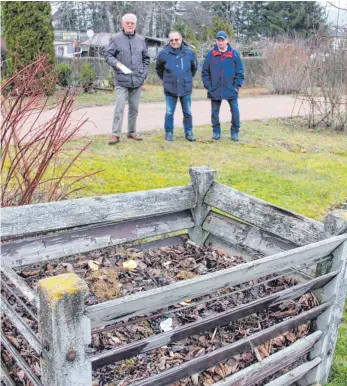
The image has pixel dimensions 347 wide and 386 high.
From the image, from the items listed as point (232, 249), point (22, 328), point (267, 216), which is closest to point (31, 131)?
point (232, 249)

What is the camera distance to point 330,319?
2.49 meters

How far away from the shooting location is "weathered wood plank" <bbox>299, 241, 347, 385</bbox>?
240 centimetres

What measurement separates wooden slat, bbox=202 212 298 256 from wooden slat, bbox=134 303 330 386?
1.63 feet

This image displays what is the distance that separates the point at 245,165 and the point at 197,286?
4.99 m

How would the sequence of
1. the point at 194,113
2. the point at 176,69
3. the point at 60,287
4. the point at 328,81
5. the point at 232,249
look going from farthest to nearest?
the point at 194,113 → the point at 328,81 → the point at 176,69 → the point at 232,249 → the point at 60,287

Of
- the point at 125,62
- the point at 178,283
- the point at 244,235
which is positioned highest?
the point at 125,62

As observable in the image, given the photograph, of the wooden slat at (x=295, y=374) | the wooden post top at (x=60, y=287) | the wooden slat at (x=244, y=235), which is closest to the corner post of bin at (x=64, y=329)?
the wooden post top at (x=60, y=287)

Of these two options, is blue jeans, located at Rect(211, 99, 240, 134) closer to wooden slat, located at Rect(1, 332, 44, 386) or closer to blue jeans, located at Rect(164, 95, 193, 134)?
blue jeans, located at Rect(164, 95, 193, 134)

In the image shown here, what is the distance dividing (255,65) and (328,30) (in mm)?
11570

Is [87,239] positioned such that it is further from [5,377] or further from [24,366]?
[24,366]

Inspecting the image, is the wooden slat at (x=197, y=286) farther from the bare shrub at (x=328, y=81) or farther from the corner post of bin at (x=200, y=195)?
the bare shrub at (x=328, y=81)

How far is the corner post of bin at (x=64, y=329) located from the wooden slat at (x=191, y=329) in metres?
0.08

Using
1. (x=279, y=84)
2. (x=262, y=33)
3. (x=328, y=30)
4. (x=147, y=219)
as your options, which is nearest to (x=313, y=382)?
(x=147, y=219)

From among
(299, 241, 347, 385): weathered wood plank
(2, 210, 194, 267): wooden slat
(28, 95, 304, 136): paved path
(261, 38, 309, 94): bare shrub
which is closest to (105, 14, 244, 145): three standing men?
(28, 95, 304, 136): paved path
